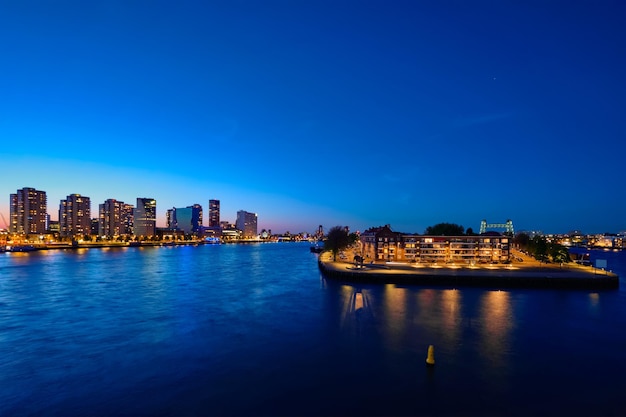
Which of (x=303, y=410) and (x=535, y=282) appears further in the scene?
(x=535, y=282)

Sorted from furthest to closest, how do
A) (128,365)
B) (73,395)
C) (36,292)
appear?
(36,292) → (128,365) → (73,395)

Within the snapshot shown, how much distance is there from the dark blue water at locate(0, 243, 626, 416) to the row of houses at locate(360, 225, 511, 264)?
2756 centimetres

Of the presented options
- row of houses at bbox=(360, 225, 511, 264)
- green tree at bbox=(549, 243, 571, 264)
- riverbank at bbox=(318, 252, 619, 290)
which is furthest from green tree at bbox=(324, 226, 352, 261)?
green tree at bbox=(549, 243, 571, 264)

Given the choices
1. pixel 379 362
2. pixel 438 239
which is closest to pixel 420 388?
pixel 379 362

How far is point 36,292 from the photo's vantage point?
140 ft

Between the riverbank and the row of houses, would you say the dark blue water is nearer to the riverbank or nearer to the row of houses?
the riverbank

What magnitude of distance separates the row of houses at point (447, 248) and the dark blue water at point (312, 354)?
27.6m

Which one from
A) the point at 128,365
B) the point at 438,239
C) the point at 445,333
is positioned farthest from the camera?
the point at 438,239

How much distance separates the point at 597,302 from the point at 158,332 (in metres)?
39.9

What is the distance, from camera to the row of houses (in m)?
68.1

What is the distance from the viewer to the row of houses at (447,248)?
6812 cm

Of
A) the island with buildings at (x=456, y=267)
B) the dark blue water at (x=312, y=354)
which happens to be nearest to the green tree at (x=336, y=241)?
the island with buildings at (x=456, y=267)

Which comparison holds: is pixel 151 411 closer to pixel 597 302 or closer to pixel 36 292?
pixel 36 292

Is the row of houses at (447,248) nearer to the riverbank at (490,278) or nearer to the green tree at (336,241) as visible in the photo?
the green tree at (336,241)
